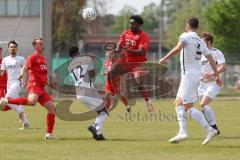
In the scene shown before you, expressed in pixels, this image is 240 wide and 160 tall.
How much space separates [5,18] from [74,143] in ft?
117

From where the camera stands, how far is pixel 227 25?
203 ft

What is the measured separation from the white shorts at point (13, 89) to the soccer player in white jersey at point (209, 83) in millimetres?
6005

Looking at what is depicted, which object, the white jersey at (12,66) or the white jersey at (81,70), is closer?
the white jersey at (81,70)

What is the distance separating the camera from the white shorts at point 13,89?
22.5 metres

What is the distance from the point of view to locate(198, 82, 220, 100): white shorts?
1855cm

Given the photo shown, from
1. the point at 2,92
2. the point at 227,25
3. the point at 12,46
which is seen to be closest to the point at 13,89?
the point at 2,92

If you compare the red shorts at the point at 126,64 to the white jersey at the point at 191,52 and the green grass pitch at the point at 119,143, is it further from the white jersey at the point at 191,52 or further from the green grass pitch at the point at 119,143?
the white jersey at the point at 191,52

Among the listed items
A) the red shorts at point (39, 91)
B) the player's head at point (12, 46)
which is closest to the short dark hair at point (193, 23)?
the red shorts at point (39, 91)

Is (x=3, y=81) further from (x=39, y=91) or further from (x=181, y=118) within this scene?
(x=181, y=118)

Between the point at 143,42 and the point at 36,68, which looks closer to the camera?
the point at 36,68

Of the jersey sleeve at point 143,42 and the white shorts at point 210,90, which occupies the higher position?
the jersey sleeve at point 143,42

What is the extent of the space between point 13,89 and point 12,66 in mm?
685

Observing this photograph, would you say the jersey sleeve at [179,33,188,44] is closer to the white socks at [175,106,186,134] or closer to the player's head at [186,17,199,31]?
the player's head at [186,17,199,31]

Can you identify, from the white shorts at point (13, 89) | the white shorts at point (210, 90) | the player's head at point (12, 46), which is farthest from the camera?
the white shorts at point (13, 89)
